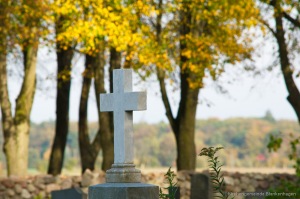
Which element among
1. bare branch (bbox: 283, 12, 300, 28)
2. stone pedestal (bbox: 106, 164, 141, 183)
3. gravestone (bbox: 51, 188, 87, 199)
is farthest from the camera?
bare branch (bbox: 283, 12, 300, 28)

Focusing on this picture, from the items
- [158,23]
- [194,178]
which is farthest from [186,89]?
[194,178]

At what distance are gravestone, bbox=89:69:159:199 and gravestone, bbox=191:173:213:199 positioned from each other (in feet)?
14.6

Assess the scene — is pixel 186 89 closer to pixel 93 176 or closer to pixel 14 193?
pixel 93 176

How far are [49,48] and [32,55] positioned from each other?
2109 millimetres

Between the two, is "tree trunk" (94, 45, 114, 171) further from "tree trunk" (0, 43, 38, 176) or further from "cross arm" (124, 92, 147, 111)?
"cross arm" (124, 92, 147, 111)

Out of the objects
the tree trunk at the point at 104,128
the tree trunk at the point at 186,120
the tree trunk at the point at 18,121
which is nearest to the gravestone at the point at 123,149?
the tree trunk at the point at 186,120

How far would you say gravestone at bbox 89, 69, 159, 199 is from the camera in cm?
1166

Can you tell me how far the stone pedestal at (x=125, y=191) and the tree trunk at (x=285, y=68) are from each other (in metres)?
11.7

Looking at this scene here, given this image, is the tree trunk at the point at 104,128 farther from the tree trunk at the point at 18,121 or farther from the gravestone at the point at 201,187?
the gravestone at the point at 201,187

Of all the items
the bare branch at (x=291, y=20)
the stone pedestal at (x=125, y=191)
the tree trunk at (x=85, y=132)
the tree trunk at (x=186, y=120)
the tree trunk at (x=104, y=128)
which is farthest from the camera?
the tree trunk at (x=85, y=132)

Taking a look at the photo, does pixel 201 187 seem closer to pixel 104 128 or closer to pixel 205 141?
pixel 104 128

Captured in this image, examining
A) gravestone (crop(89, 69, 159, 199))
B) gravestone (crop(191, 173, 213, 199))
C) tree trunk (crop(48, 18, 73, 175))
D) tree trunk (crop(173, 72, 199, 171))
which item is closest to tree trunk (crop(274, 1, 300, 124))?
tree trunk (crop(173, 72, 199, 171))

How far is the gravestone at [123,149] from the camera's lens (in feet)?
38.3

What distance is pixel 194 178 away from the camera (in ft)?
55.7
